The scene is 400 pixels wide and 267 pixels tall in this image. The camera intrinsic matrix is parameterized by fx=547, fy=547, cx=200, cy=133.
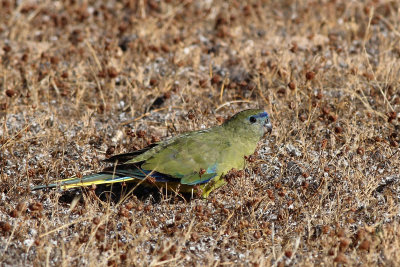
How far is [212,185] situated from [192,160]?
1.15 ft

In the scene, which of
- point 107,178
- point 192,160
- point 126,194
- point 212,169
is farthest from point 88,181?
point 212,169

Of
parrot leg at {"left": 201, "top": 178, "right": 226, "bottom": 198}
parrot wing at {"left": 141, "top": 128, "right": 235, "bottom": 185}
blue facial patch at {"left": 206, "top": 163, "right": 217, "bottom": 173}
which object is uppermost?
parrot wing at {"left": 141, "top": 128, "right": 235, "bottom": 185}

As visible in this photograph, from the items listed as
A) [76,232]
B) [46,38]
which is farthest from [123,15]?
[76,232]

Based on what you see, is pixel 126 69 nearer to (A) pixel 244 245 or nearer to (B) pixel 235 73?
(B) pixel 235 73

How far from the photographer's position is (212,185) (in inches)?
222

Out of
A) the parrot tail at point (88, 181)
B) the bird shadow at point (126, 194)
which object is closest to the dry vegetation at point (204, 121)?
the bird shadow at point (126, 194)

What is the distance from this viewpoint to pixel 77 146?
6.52 m

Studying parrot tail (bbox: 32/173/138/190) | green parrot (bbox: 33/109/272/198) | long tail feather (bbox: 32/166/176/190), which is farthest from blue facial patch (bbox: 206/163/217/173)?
parrot tail (bbox: 32/173/138/190)

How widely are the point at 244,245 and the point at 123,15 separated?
5.57m

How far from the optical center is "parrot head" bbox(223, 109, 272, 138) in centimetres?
597

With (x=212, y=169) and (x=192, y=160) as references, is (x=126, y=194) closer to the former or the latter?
(x=192, y=160)

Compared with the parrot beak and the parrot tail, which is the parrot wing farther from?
the parrot beak

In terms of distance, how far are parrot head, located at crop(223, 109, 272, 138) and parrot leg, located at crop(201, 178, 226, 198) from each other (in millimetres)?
616

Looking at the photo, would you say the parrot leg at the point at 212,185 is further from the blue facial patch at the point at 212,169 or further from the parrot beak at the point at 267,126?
the parrot beak at the point at 267,126
